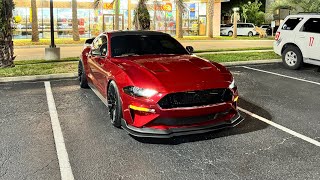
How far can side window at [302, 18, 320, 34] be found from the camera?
11116mm

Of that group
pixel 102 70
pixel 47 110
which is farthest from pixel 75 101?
pixel 102 70

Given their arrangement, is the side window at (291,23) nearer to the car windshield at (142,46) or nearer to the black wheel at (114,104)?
the car windshield at (142,46)

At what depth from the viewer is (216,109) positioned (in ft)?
16.3

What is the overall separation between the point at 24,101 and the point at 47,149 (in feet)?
10.1

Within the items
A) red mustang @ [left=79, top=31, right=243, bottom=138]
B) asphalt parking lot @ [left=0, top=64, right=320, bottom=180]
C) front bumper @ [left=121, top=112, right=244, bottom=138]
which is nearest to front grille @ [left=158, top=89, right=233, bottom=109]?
red mustang @ [left=79, top=31, right=243, bottom=138]

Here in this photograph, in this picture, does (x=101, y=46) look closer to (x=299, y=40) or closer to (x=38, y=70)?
(x=38, y=70)

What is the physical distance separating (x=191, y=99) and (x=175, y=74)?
0.47m

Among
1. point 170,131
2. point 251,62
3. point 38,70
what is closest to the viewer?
point 170,131

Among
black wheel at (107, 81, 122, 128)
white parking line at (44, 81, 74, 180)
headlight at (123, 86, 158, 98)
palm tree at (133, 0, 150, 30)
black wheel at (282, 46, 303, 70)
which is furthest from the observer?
palm tree at (133, 0, 150, 30)

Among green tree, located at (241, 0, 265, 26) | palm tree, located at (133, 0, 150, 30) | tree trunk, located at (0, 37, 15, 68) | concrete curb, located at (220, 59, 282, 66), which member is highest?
green tree, located at (241, 0, 265, 26)

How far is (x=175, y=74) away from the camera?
16.8 ft

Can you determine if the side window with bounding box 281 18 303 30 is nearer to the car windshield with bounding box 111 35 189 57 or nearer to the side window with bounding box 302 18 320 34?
the side window with bounding box 302 18 320 34

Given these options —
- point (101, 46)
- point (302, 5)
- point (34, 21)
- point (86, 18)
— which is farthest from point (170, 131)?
point (86, 18)

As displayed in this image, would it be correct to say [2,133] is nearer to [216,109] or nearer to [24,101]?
[24,101]
